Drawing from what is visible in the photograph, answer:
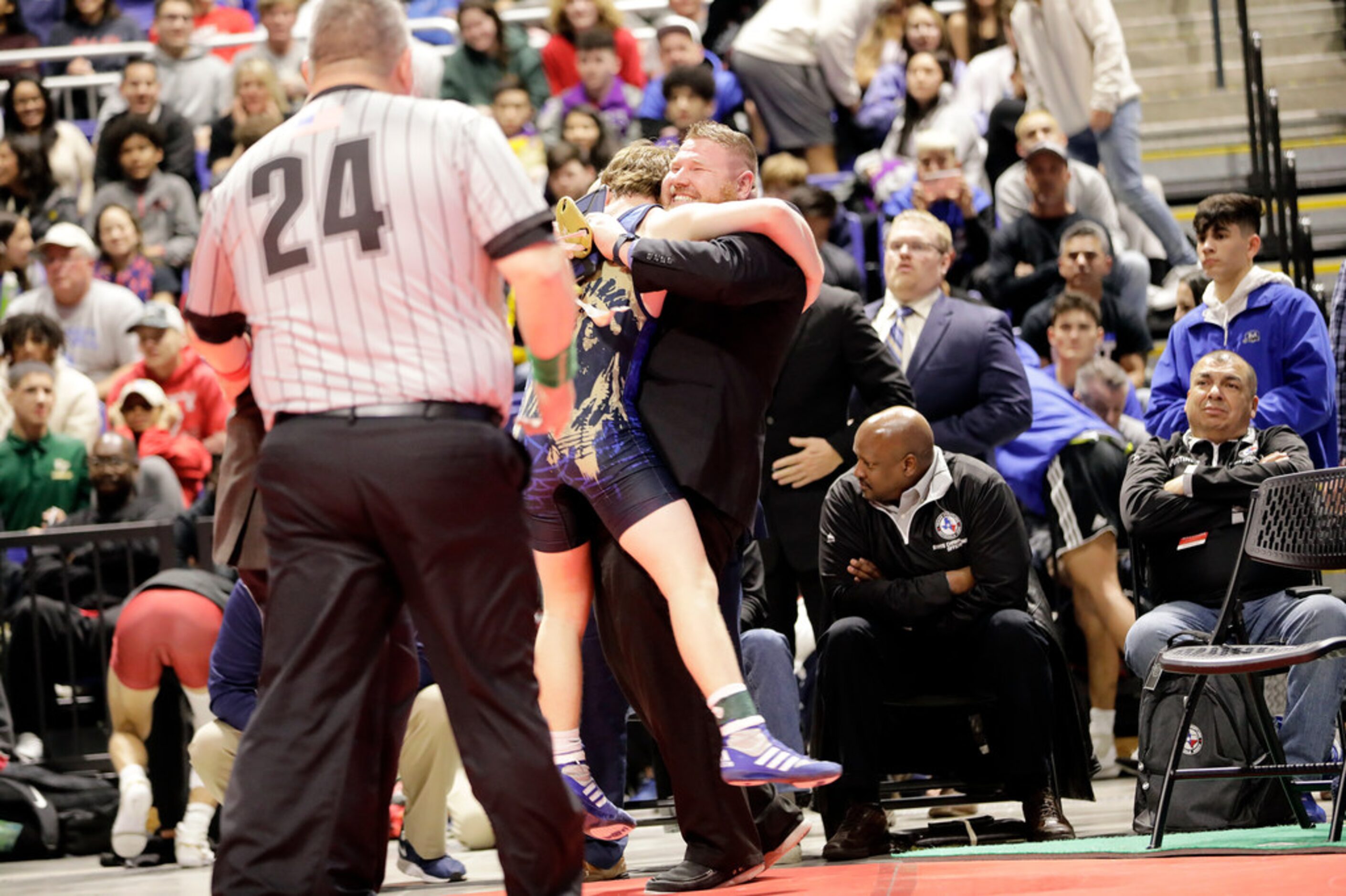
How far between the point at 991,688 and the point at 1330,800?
1507mm

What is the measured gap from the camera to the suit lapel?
6520mm

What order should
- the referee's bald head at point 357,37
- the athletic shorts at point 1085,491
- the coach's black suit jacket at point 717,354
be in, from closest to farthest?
the referee's bald head at point 357,37
the coach's black suit jacket at point 717,354
the athletic shorts at point 1085,491

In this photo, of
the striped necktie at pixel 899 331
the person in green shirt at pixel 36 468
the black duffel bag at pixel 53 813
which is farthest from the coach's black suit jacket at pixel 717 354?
the person in green shirt at pixel 36 468

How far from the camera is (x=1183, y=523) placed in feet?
19.1

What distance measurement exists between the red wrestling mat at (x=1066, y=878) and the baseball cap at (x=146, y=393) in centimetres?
460

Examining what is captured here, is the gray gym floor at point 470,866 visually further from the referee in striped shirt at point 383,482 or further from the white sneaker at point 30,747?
the referee in striped shirt at point 383,482

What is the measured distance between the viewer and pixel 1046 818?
5473mm

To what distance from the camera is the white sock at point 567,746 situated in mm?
4531

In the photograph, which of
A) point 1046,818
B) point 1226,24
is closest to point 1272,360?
point 1046,818

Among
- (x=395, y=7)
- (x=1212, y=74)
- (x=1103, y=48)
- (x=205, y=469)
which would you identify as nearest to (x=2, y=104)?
(x=205, y=469)

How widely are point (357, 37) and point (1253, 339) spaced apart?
4088 mm

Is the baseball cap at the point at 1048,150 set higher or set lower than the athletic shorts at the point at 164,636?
higher

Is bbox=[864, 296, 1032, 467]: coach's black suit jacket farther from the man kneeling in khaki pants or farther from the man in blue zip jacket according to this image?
the man kneeling in khaki pants

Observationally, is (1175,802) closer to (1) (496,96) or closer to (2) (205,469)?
(2) (205,469)
